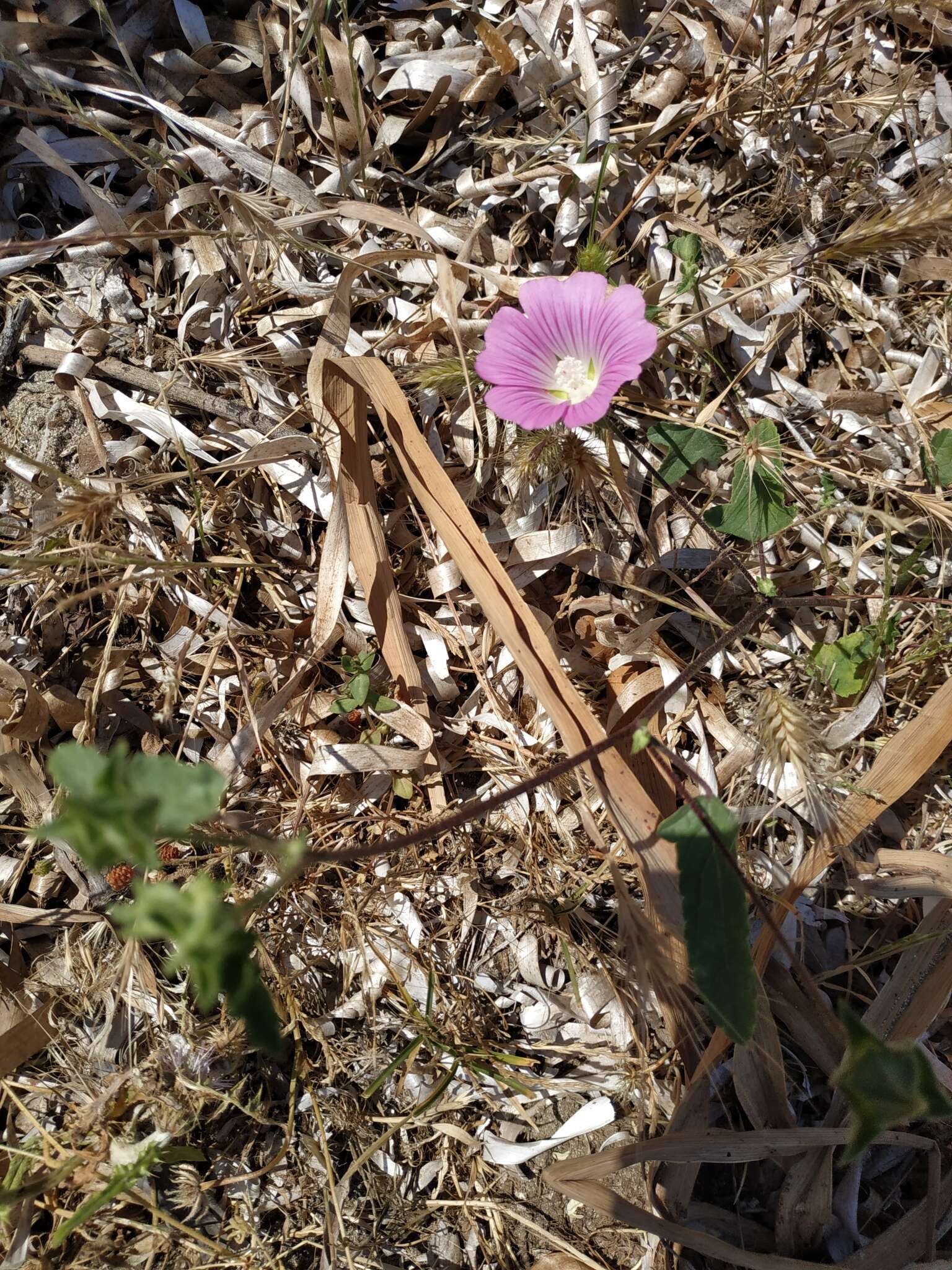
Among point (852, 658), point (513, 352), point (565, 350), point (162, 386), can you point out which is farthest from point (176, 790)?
point (852, 658)

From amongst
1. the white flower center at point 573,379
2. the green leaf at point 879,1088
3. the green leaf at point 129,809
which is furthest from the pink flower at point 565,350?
the green leaf at point 879,1088

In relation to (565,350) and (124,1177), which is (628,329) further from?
(124,1177)

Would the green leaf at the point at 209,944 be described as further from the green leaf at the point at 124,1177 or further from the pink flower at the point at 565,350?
the pink flower at the point at 565,350

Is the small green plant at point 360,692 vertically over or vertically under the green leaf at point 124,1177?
over

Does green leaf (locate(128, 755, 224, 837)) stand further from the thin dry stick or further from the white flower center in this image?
the thin dry stick

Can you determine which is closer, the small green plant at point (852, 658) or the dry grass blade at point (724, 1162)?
the dry grass blade at point (724, 1162)

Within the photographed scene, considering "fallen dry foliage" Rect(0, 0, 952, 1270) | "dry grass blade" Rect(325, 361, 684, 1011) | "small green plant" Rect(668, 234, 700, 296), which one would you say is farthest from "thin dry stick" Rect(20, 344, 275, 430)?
"small green plant" Rect(668, 234, 700, 296)
